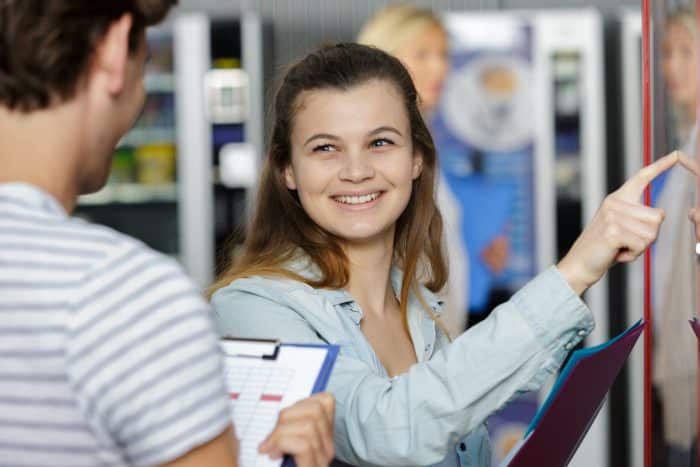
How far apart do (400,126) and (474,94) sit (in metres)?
2.69

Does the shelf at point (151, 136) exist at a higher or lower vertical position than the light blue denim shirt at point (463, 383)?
higher

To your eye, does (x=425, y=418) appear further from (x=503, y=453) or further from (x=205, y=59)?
(x=205, y=59)

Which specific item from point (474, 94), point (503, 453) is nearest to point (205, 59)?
point (474, 94)

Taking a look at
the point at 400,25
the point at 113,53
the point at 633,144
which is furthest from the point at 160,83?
the point at 113,53

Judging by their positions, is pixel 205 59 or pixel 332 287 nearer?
pixel 332 287

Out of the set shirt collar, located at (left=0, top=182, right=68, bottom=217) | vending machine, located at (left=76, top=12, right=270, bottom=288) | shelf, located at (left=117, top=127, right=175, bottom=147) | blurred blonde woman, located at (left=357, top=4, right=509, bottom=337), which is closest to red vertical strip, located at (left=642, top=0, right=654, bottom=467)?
shirt collar, located at (left=0, top=182, right=68, bottom=217)

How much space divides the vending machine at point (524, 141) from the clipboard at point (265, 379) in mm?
3192

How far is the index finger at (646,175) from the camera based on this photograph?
125 centimetres

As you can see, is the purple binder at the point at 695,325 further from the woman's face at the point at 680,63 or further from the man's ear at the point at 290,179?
the man's ear at the point at 290,179

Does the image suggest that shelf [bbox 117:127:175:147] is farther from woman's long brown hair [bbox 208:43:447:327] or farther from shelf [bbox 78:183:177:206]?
woman's long brown hair [bbox 208:43:447:327]

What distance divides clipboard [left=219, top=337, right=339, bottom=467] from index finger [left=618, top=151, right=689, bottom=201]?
0.43 m

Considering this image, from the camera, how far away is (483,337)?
1.30m

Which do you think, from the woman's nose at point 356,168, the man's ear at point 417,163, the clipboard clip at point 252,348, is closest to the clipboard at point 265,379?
the clipboard clip at point 252,348

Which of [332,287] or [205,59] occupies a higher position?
[205,59]
